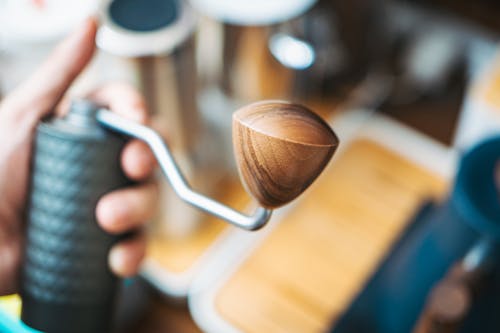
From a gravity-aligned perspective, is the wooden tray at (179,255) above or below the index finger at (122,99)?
below

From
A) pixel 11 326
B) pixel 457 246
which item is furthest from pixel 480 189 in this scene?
pixel 11 326

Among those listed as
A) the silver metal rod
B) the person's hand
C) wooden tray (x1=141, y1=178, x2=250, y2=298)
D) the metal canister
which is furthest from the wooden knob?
wooden tray (x1=141, y1=178, x2=250, y2=298)

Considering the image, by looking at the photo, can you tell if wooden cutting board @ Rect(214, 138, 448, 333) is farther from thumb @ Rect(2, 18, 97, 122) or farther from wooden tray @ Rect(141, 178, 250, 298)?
thumb @ Rect(2, 18, 97, 122)

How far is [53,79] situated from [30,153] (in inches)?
2.3

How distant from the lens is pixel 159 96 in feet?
1.83

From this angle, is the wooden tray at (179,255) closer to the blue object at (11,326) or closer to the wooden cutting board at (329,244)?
the wooden cutting board at (329,244)

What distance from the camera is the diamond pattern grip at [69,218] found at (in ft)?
1.25

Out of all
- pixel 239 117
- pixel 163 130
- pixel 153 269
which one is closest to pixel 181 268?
pixel 153 269

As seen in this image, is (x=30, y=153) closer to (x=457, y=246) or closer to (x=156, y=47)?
(x=156, y=47)

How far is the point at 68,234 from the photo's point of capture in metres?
0.40

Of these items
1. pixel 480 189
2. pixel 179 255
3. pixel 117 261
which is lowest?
pixel 179 255

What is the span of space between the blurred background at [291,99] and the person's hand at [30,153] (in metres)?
0.07

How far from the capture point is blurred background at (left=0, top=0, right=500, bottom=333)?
0.54 meters

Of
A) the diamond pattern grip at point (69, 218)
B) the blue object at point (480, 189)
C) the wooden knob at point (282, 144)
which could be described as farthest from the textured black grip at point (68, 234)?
the blue object at point (480, 189)
